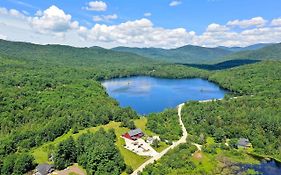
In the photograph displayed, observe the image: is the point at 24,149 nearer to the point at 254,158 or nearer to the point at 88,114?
the point at 88,114

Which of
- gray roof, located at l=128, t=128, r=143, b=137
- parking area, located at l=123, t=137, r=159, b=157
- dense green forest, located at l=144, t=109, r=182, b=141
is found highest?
gray roof, located at l=128, t=128, r=143, b=137

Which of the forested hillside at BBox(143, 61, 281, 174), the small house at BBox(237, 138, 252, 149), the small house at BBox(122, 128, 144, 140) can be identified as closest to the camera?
the forested hillside at BBox(143, 61, 281, 174)

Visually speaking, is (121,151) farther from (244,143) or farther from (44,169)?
(244,143)

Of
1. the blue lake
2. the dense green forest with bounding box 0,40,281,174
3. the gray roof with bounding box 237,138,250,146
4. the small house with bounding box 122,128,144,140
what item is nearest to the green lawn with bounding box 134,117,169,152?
the dense green forest with bounding box 0,40,281,174

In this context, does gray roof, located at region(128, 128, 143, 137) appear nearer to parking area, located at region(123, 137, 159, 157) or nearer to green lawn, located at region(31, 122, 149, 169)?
parking area, located at region(123, 137, 159, 157)

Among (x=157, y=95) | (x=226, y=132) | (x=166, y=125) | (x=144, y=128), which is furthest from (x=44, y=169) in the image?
(x=157, y=95)

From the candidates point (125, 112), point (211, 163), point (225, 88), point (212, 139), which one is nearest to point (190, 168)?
point (211, 163)

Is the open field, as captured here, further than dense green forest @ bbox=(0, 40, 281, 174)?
Yes

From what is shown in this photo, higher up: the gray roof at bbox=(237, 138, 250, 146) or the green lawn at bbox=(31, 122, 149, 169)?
the gray roof at bbox=(237, 138, 250, 146)
